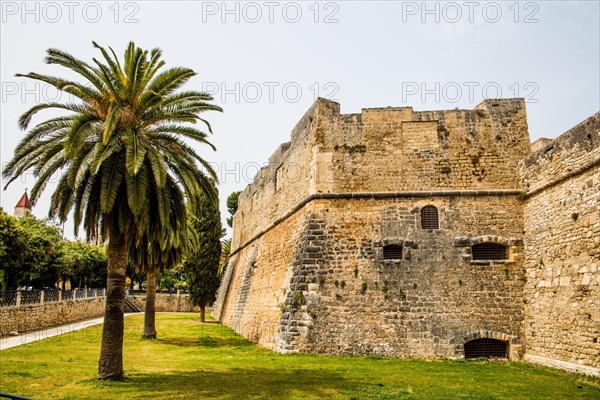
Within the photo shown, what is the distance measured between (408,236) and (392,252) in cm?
71

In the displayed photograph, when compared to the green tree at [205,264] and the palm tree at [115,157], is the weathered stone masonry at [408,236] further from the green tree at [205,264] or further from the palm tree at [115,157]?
the green tree at [205,264]

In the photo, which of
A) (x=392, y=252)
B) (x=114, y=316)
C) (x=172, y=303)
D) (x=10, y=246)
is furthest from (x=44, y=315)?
(x=172, y=303)

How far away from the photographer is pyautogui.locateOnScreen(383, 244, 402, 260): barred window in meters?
14.2

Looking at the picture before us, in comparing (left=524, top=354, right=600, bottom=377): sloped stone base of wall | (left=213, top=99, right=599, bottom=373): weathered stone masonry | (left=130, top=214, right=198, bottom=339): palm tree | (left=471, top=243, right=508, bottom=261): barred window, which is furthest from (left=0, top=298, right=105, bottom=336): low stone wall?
(left=524, top=354, right=600, bottom=377): sloped stone base of wall

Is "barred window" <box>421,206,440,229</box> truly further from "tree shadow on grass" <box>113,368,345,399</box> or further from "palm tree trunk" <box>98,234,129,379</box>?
"palm tree trunk" <box>98,234,129,379</box>

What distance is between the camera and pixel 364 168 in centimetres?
1509

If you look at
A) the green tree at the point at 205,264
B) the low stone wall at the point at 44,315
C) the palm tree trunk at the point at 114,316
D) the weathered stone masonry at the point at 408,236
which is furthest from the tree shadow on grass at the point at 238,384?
the green tree at the point at 205,264

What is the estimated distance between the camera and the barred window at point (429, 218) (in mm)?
14375

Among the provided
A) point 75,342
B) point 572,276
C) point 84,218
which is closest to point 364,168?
point 572,276

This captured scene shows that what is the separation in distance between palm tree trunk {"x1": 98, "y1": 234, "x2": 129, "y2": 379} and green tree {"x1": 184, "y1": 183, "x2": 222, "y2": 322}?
1867 cm

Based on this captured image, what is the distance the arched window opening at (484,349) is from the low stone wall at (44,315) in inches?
718

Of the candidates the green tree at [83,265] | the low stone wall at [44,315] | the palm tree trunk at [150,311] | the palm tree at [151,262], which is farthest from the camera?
the green tree at [83,265]

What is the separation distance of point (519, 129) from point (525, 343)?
6623mm

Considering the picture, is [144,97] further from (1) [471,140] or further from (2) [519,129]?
(2) [519,129]
